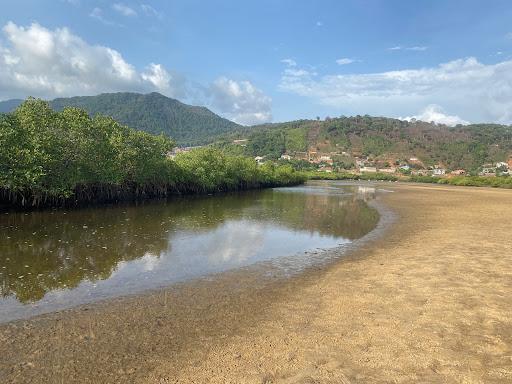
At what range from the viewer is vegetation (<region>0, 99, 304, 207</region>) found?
33.8 metres

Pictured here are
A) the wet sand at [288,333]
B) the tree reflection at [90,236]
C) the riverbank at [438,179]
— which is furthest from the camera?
the riverbank at [438,179]

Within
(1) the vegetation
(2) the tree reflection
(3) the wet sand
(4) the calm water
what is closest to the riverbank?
(1) the vegetation

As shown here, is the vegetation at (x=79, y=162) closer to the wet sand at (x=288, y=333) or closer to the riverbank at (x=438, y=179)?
the wet sand at (x=288, y=333)

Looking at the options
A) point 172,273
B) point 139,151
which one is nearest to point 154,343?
point 172,273

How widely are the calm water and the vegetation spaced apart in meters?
4.32

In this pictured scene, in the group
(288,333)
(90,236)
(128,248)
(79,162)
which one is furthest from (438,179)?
(288,333)

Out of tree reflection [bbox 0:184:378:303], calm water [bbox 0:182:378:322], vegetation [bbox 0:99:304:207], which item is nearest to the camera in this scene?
calm water [bbox 0:182:378:322]

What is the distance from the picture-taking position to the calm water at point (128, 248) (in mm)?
13195

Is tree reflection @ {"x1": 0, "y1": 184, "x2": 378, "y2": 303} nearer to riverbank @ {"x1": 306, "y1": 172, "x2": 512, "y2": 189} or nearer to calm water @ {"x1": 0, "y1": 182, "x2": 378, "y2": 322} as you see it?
calm water @ {"x1": 0, "y1": 182, "x2": 378, "y2": 322}

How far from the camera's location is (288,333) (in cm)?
934

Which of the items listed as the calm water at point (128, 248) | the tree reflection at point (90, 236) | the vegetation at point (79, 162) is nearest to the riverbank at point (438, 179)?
the vegetation at point (79, 162)

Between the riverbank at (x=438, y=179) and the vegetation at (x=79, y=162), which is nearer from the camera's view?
the vegetation at (x=79, y=162)

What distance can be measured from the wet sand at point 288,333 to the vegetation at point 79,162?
27747 mm

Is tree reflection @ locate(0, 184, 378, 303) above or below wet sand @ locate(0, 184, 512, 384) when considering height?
below
